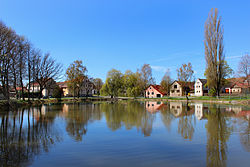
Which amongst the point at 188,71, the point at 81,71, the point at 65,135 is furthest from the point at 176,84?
the point at 65,135

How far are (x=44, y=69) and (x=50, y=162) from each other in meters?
35.9

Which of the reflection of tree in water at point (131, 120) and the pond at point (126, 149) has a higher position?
the pond at point (126, 149)

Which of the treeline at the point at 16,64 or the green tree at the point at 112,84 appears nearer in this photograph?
the treeline at the point at 16,64

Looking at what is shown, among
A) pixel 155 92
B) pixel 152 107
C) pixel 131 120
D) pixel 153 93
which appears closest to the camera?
pixel 131 120

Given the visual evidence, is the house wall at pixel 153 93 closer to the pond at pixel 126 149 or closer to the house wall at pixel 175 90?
the house wall at pixel 175 90

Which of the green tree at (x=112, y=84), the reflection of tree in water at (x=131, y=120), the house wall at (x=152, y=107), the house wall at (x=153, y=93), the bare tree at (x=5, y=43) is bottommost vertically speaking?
the house wall at (x=152, y=107)

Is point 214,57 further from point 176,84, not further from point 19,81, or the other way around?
point 19,81

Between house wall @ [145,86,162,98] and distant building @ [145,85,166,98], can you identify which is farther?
house wall @ [145,86,162,98]

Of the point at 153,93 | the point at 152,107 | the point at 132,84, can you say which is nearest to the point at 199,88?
the point at 153,93

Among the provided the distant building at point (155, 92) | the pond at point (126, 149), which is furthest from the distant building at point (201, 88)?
the pond at point (126, 149)

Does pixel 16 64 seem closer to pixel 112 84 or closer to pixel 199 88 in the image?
pixel 112 84

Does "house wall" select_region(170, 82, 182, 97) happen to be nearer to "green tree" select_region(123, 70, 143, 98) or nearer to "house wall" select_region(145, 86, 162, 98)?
"house wall" select_region(145, 86, 162, 98)

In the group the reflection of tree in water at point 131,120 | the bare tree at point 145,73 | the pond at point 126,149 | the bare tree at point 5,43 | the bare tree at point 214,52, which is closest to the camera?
the pond at point 126,149

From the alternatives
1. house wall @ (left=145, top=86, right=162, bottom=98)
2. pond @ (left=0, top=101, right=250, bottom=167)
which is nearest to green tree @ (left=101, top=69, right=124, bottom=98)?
house wall @ (left=145, top=86, right=162, bottom=98)
